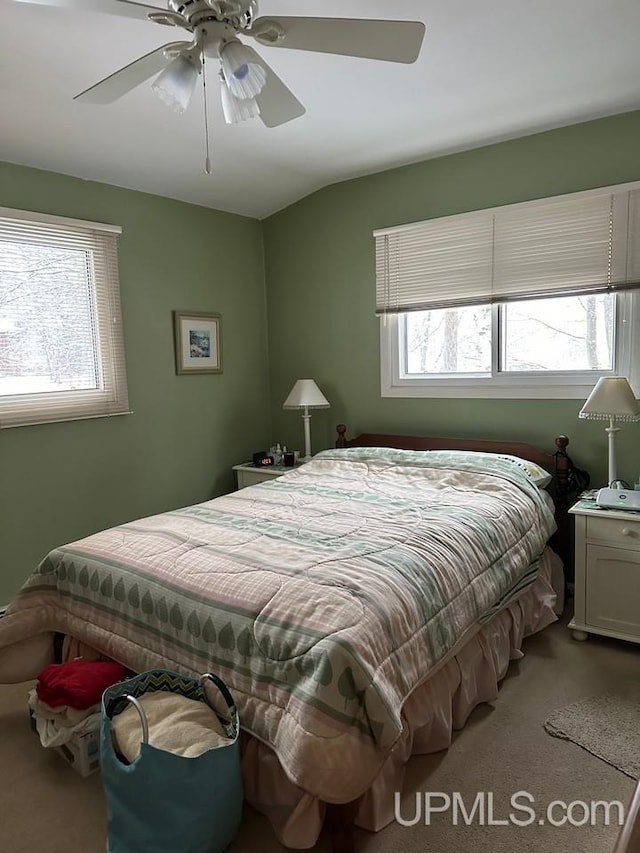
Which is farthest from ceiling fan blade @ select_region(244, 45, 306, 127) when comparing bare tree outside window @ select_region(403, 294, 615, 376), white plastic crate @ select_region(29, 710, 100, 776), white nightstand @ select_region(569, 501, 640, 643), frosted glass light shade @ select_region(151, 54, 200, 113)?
white plastic crate @ select_region(29, 710, 100, 776)

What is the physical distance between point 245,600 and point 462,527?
0.97m

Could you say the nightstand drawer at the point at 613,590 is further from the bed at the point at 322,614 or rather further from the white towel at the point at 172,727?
the white towel at the point at 172,727

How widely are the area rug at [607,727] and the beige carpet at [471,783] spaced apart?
4 centimetres

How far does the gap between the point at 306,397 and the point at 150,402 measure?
1.03 m

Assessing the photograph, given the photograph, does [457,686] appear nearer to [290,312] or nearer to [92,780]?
[92,780]

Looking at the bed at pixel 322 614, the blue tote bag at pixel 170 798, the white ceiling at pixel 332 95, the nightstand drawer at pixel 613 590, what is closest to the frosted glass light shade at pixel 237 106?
the white ceiling at pixel 332 95

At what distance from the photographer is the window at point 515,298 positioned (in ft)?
9.82

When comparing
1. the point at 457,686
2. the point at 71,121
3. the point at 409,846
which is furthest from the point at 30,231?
the point at 409,846

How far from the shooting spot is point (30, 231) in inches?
120

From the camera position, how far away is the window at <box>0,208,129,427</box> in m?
3.02

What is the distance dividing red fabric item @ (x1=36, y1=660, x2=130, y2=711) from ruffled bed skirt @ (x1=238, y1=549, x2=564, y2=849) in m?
0.58

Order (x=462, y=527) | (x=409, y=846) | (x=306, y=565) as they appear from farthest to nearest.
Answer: (x=462, y=527) < (x=306, y=565) < (x=409, y=846)

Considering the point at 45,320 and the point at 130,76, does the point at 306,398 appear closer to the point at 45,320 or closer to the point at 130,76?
the point at 45,320

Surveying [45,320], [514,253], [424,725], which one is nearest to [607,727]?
[424,725]
